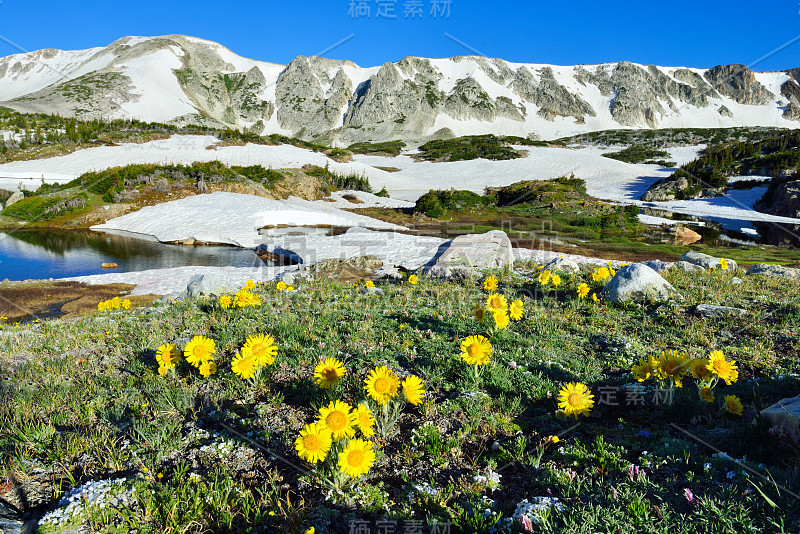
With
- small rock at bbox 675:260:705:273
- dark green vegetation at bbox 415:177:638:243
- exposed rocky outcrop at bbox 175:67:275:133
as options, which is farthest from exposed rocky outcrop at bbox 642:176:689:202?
exposed rocky outcrop at bbox 175:67:275:133

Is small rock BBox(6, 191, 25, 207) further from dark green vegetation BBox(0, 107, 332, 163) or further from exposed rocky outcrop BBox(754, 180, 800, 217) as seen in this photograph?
exposed rocky outcrop BBox(754, 180, 800, 217)

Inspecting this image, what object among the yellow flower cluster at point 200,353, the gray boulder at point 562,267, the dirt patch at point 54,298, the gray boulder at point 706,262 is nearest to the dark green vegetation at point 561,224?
the gray boulder at point 706,262

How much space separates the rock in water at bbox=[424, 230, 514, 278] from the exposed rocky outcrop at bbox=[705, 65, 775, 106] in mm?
227941

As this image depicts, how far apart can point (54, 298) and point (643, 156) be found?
10612cm

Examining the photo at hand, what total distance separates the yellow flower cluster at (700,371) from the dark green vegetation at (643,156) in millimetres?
89753

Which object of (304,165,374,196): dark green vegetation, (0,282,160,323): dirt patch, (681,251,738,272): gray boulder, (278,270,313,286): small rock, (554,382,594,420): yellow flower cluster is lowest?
(0,282,160,323): dirt patch

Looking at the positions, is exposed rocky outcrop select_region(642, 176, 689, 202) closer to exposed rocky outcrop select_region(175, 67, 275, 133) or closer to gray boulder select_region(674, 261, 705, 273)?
gray boulder select_region(674, 261, 705, 273)

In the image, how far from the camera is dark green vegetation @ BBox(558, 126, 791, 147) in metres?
105

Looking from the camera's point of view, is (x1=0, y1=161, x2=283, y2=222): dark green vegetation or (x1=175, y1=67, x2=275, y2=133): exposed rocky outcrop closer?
(x1=0, y1=161, x2=283, y2=222): dark green vegetation

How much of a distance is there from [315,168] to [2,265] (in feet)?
114

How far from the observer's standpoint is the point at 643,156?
88.8 meters

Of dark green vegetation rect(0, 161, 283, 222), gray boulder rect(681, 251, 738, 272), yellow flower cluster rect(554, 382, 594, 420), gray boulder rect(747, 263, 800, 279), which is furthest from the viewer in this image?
dark green vegetation rect(0, 161, 283, 222)

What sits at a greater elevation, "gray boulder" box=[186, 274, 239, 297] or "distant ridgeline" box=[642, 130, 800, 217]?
"distant ridgeline" box=[642, 130, 800, 217]

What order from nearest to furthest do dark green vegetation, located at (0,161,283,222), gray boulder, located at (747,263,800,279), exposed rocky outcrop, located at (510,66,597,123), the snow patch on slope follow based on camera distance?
gray boulder, located at (747,263,800,279)
the snow patch on slope
dark green vegetation, located at (0,161,283,222)
exposed rocky outcrop, located at (510,66,597,123)
